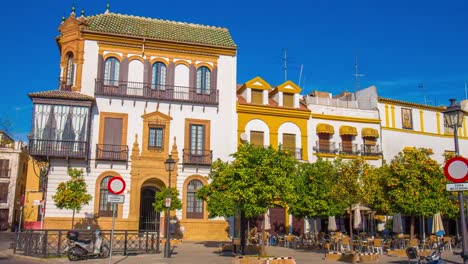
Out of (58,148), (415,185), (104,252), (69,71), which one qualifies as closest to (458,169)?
(104,252)

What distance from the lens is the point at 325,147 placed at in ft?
117

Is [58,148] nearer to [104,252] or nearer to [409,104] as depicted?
[104,252]

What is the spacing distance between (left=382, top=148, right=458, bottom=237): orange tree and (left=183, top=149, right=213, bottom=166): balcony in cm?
1174

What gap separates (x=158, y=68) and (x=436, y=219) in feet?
66.7

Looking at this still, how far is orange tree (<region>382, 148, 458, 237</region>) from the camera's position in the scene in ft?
83.4

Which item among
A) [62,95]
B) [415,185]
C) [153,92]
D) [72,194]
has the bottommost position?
[72,194]

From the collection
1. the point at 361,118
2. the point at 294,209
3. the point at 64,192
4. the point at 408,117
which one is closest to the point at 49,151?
the point at 64,192

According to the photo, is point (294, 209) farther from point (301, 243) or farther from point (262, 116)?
point (262, 116)

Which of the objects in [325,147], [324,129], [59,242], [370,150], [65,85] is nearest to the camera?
[59,242]

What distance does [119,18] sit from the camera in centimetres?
3369

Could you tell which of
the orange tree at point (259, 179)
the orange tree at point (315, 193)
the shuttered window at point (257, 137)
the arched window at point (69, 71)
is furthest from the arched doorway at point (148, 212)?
the orange tree at point (259, 179)

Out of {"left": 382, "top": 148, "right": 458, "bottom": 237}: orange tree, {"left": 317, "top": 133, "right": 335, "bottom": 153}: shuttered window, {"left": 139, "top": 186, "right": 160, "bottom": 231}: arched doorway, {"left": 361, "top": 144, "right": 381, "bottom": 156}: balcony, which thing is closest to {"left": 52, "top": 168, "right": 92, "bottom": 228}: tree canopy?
{"left": 139, "top": 186, "right": 160, "bottom": 231}: arched doorway

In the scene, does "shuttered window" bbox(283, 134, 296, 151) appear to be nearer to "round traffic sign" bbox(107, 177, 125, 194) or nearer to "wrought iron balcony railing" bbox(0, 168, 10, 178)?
"round traffic sign" bbox(107, 177, 125, 194)

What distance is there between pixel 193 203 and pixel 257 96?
9398 mm
